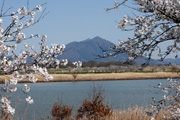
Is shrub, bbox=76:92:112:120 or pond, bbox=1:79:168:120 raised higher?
shrub, bbox=76:92:112:120

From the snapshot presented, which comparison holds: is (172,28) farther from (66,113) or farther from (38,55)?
(66,113)

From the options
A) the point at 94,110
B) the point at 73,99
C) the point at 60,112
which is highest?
the point at 94,110

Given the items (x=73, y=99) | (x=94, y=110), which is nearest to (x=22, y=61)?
(x=94, y=110)

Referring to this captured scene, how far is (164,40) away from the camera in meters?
4.73

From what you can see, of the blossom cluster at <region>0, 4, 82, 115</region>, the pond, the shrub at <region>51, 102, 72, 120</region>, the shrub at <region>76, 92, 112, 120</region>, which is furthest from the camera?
the pond

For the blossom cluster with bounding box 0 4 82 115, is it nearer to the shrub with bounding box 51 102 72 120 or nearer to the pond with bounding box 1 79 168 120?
the pond with bounding box 1 79 168 120

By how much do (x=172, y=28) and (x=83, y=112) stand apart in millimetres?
5213

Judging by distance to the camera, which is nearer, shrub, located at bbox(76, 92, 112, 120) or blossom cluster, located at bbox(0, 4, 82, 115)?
blossom cluster, located at bbox(0, 4, 82, 115)

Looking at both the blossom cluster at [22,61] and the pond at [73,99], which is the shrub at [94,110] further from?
the blossom cluster at [22,61]

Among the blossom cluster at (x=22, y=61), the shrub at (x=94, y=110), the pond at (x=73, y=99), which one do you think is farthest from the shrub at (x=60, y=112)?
the blossom cluster at (x=22, y=61)

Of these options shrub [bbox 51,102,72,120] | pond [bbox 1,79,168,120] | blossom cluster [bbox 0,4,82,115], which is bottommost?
pond [bbox 1,79,168,120]

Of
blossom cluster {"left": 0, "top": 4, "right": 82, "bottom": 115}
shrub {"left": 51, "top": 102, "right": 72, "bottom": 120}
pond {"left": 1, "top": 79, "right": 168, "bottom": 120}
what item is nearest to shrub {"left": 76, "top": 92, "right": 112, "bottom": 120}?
pond {"left": 1, "top": 79, "right": 168, "bottom": 120}

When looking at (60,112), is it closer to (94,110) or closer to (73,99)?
(94,110)

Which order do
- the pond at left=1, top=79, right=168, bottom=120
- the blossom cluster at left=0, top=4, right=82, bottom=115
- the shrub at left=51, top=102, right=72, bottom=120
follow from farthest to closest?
the pond at left=1, top=79, right=168, bottom=120 → the shrub at left=51, top=102, right=72, bottom=120 → the blossom cluster at left=0, top=4, right=82, bottom=115
